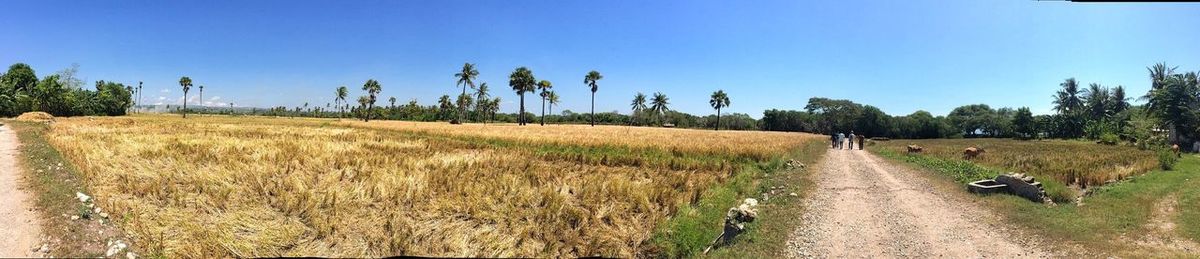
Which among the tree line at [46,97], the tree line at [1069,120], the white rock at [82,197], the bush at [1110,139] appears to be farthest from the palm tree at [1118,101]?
the tree line at [46,97]

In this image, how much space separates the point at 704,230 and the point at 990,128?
442ft

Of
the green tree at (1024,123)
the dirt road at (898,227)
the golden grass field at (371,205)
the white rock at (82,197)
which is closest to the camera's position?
the dirt road at (898,227)

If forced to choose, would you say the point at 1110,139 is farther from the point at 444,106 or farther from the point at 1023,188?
the point at 444,106

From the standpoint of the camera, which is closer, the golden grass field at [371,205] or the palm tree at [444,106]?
the golden grass field at [371,205]

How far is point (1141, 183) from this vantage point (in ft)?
49.3

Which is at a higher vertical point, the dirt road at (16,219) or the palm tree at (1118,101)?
the palm tree at (1118,101)

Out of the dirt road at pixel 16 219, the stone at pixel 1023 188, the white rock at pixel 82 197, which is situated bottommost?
the dirt road at pixel 16 219

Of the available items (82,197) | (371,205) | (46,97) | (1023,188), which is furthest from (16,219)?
(46,97)

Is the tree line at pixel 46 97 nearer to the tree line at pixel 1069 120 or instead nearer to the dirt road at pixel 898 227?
the dirt road at pixel 898 227

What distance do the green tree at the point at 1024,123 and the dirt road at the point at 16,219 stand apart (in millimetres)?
120606

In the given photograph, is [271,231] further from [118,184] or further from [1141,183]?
[1141,183]

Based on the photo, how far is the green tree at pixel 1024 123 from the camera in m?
94.0

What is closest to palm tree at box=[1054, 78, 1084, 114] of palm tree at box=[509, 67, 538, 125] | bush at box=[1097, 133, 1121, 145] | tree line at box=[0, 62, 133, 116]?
bush at box=[1097, 133, 1121, 145]

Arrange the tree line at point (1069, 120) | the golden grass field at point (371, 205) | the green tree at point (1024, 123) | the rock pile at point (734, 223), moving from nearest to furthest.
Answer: the golden grass field at point (371, 205), the rock pile at point (734, 223), the tree line at point (1069, 120), the green tree at point (1024, 123)
